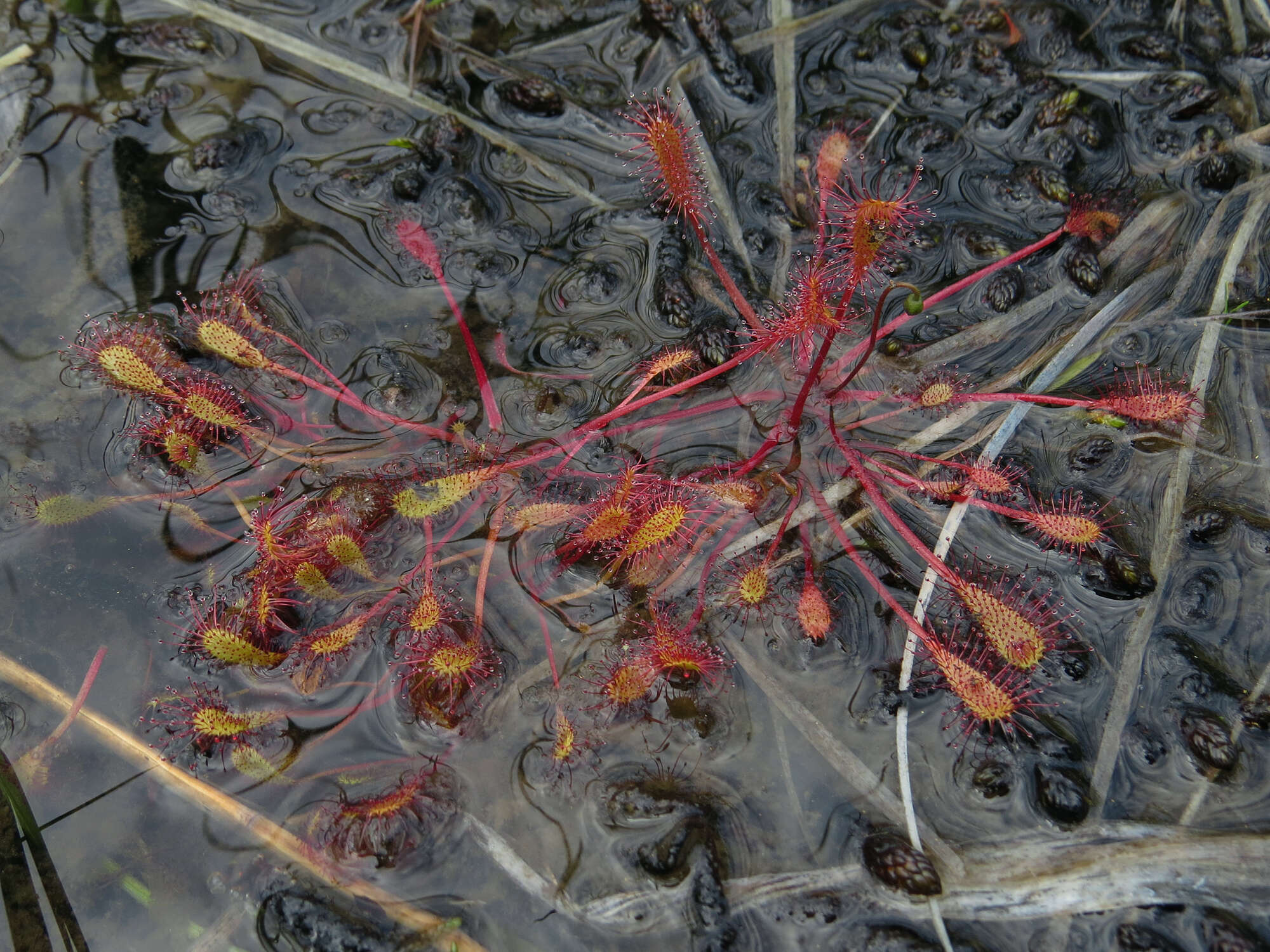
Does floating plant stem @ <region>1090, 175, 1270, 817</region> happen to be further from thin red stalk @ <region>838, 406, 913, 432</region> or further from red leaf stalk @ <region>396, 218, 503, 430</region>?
red leaf stalk @ <region>396, 218, 503, 430</region>

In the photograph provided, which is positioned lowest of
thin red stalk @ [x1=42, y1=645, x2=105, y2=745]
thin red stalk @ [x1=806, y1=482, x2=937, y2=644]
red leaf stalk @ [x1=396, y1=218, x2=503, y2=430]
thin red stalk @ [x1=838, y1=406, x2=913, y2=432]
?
thin red stalk @ [x1=42, y1=645, x2=105, y2=745]

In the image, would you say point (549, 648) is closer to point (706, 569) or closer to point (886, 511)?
point (706, 569)

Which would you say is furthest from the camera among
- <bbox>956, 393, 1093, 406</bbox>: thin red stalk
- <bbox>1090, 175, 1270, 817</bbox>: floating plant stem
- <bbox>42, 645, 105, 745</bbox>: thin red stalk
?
<bbox>956, 393, 1093, 406</bbox>: thin red stalk

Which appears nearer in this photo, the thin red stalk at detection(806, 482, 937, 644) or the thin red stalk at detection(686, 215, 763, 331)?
the thin red stalk at detection(806, 482, 937, 644)

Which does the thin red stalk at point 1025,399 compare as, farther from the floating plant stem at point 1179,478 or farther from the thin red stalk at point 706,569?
the thin red stalk at point 706,569

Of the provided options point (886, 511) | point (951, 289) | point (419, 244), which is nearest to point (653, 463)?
point (886, 511)

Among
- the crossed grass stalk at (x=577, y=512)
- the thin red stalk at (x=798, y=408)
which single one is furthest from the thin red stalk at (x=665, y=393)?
the thin red stalk at (x=798, y=408)

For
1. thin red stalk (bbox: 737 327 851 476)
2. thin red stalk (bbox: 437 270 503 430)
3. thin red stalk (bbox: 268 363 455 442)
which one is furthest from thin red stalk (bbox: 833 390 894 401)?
thin red stalk (bbox: 268 363 455 442)
